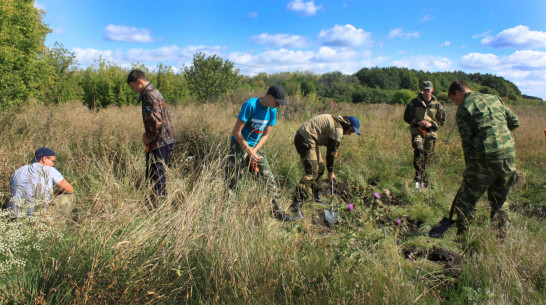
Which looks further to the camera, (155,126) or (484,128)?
(155,126)

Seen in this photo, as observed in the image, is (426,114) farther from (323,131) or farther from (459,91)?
(323,131)

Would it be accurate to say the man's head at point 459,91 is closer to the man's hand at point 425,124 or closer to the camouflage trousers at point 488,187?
the camouflage trousers at point 488,187

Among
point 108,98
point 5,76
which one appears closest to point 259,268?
point 5,76

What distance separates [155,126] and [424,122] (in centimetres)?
445

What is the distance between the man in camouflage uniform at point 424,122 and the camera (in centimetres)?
552

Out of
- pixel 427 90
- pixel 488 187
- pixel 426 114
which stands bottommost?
pixel 488 187

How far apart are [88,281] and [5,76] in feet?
21.3

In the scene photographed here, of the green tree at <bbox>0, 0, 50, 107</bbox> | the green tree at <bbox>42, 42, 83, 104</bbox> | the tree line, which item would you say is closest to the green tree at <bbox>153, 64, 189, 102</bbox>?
the tree line

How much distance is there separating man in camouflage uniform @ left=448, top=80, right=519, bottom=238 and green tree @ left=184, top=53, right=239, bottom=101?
11.7 metres

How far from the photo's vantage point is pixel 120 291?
2.01 meters

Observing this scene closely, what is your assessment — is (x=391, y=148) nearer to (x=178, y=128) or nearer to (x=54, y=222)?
(x=178, y=128)

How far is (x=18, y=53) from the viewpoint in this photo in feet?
21.1

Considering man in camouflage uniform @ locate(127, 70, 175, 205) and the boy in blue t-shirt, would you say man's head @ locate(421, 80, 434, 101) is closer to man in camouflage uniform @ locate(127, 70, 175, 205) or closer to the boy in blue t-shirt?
the boy in blue t-shirt

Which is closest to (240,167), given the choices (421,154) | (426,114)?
(421,154)
